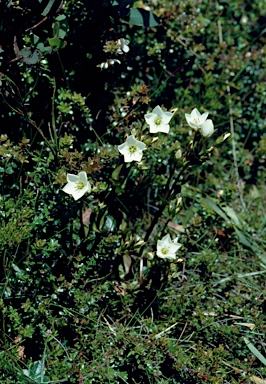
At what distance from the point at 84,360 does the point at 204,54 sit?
7.18ft

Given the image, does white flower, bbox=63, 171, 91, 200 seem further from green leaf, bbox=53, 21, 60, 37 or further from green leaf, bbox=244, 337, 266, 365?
green leaf, bbox=244, 337, 266, 365

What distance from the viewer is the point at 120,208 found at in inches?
109

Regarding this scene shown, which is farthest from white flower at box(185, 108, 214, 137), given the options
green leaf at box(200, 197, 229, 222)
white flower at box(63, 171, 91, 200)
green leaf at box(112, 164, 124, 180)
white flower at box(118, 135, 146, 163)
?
green leaf at box(200, 197, 229, 222)

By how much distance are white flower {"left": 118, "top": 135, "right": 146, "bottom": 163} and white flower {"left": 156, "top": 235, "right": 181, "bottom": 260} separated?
44cm

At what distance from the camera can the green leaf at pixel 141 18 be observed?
2820mm

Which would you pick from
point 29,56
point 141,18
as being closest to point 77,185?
point 29,56

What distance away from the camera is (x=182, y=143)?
10.3 ft

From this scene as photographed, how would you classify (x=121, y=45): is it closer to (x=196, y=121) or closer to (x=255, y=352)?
(x=196, y=121)

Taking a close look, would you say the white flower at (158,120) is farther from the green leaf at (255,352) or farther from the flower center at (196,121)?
the green leaf at (255,352)

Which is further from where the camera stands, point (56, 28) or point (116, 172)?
point (56, 28)

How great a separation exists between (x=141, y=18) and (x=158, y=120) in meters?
0.87

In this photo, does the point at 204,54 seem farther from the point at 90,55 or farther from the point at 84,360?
the point at 84,360

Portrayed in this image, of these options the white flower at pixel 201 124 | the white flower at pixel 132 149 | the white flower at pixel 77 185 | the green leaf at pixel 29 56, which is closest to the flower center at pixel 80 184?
the white flower at pixel 77 185

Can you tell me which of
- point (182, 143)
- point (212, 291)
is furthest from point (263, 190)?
point (212, 291)
